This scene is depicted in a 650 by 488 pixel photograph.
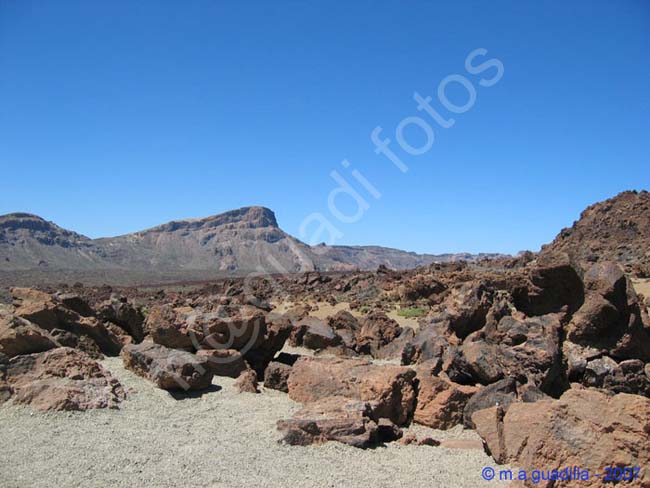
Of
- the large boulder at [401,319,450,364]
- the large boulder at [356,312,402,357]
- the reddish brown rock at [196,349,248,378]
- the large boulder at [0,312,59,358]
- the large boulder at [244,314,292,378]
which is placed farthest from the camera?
the large boulder at [356,312,402,357]

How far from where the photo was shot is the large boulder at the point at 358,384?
7918 millimetres

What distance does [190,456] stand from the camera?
249 inches

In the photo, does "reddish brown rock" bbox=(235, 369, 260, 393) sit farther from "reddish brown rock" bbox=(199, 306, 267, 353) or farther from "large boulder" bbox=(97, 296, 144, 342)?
"large boulder" bbox=(97, 296, 144, 342)

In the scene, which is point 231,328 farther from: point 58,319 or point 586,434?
point 586,434

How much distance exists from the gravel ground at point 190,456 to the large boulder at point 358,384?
→ 1.58ft

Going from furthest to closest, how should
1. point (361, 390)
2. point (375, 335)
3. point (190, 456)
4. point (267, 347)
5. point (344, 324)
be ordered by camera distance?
point (344, 324) < point (375, 335) < point (267, 347) < point (361, 390) < point (190, 456)

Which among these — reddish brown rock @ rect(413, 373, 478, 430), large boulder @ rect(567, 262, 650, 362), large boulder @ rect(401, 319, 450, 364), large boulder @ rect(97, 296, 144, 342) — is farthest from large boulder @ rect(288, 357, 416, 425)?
large boulder @ rect(97, 296, 144, 342)

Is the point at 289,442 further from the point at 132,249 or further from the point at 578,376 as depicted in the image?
the point at 132,249

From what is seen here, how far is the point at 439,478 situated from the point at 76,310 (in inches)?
378

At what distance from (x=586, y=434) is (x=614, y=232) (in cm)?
3508

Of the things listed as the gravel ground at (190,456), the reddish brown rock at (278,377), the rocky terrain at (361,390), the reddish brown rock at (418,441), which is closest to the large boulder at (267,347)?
the rocky terrain at (361,390)

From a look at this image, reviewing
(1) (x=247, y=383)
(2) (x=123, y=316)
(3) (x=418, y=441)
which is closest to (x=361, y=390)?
(3) (x=418, y=441)

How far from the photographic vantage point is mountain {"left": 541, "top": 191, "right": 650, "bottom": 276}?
30828 mm

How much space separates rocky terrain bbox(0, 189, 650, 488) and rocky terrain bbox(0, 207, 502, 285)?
72461 millimetres
